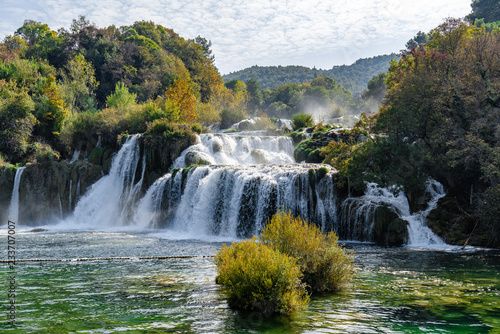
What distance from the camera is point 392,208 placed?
19016 millimetres

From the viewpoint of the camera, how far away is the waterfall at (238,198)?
20.7m

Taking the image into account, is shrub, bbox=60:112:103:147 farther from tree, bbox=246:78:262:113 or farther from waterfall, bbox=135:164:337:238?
tree, bbox=246:78:262:113

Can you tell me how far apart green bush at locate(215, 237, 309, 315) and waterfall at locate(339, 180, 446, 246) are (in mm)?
11857

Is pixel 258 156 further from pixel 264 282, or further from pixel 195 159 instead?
pixel 264 282

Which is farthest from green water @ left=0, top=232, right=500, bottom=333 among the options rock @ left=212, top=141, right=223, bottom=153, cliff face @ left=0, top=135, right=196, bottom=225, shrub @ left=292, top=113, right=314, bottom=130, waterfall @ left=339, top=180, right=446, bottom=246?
shrub @ left=292, top=113, right=314, bottom=130

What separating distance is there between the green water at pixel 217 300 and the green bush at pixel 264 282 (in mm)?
270

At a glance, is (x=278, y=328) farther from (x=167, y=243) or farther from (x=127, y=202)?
(x=127, y=202)

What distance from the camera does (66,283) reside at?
35.0 ft


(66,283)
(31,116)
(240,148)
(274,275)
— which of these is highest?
(31,116)

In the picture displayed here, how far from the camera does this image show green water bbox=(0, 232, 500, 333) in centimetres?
704

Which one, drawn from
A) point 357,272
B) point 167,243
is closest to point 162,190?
point 167,243

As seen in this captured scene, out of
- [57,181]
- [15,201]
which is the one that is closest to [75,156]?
[57,181]

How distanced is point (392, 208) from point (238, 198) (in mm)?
7916

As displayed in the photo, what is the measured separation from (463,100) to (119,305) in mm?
16832
